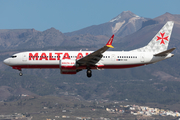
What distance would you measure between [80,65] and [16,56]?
15447 mm

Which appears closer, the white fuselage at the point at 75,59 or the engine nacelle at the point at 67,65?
the engine nacelle at the point at 67,65

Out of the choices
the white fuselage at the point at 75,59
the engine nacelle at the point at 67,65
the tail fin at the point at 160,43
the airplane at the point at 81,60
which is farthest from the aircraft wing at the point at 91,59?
the tail fin at the point at 160,43

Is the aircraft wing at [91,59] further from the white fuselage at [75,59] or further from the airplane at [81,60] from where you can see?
the white fuselage at [75,59]

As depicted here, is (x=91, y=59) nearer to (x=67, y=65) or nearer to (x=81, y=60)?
(x=81, y=60)

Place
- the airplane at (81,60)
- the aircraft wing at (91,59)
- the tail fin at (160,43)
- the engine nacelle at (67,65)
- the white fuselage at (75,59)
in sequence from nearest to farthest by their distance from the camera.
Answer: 1. the aircraft wing at (91,59)
2. the engine nacelle at (67,65)
3. the airplane at (81,60)
4. the white fuselage at (75,59)
5. the tail fin at (160,43)

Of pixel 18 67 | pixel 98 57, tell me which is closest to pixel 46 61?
pixel 18 67

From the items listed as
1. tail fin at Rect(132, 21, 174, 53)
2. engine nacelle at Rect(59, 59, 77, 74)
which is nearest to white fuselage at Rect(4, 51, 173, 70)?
engine nacelle at Rect(59, 59, 77, 74)

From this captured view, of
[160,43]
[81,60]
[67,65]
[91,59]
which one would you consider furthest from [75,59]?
[160,43]

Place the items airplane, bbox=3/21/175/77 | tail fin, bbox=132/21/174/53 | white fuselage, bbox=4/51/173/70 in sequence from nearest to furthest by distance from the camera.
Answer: airplane, bbox=3/21/175/77
white fuselage, bbox=4/51/173/70
tail fin, bbox=132/21/174/53

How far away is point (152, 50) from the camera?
79.8m

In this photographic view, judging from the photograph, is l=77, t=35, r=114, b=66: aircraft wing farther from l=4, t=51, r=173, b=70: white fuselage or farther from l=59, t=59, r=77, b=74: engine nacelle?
l=4, t=51, r=173, b=70: white fuselage

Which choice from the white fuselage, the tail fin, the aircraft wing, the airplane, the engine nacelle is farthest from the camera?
the tail fin

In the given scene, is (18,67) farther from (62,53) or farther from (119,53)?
(119,53)

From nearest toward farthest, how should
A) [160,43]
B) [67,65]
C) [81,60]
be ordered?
[67,65] < [81,60] < [160,43]
